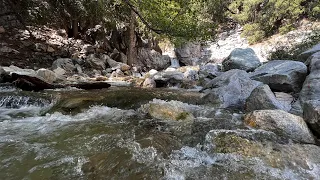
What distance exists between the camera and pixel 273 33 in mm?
16016

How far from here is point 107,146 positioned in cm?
281

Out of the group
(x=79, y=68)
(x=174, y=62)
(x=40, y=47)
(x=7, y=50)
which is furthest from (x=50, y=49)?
(x=174, y=62)

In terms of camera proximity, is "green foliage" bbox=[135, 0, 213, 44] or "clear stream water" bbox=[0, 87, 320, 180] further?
"green foliage" bbox=[135, 0, 213, 44]

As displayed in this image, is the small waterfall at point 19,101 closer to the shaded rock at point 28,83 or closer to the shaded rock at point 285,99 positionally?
the shaded rock at point 28,83

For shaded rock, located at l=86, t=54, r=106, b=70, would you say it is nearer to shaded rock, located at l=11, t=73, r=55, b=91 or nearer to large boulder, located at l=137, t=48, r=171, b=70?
large boulder, located at l=137, t=48, r=171, b=70

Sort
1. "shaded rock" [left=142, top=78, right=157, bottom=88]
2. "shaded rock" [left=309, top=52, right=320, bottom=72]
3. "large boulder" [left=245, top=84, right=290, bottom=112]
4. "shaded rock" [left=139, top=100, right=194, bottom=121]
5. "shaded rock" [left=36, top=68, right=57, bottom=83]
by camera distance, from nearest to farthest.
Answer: "shaded rock" [left=139, top=100, right=194, bottom=121] < "large boulder" [left=245, top=84, right=290, bottom=112] < "shaded rock" [left=309, top=52, right=320, bottom=72] < "shaded rock" [left=36, top=68, right=57, bottom=83] < "shaded rock" [left=142, top=78, right=157, bottom=88]

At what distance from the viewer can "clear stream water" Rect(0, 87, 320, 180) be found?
224 centimetres

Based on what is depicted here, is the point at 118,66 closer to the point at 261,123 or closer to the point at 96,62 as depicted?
the point at 96,62

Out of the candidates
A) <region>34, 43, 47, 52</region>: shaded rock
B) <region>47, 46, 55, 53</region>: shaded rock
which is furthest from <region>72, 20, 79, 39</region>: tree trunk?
<region>34, 43, 47, 52</region>: shaded rock

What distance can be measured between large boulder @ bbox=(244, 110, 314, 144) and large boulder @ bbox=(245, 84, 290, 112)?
0.73 meters

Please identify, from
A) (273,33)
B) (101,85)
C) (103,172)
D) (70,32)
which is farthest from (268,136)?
(273,33)

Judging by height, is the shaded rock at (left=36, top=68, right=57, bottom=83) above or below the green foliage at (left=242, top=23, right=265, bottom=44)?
below

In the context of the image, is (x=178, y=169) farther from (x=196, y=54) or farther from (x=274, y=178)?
(x=196, y=54)

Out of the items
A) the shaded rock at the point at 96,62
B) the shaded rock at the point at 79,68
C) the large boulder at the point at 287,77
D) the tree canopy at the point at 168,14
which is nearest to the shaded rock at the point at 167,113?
the tree canopy at the point at 168,14
